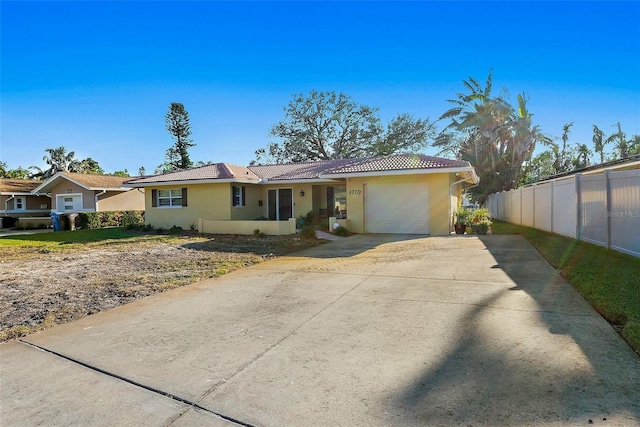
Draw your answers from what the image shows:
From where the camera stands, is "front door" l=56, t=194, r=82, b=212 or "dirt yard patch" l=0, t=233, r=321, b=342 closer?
"dirt yard patch" l=0, t=233, r=321, b=342

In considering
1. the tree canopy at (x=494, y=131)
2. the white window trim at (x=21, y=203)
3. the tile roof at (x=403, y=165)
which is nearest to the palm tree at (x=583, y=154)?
the tree canopy at (x=494, y=131)

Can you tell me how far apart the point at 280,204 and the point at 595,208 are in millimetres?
14673

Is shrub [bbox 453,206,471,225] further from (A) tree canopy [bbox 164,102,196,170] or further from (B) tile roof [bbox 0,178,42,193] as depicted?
(A) tree canopy [bbox 164,102,196,170]

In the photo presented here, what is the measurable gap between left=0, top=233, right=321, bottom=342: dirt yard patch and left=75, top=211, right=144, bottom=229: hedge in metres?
9.38

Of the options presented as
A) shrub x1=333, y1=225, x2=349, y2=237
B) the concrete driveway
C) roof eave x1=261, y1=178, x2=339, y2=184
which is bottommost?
the concrete driveway

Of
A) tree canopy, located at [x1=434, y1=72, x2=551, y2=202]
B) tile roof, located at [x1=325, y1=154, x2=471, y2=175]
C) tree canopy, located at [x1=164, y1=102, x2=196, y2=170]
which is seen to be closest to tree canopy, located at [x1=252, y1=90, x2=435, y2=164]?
tree canopy, located at [x1=434, y1=72, x2=551, y2=202]

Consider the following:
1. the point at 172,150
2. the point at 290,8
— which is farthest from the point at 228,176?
the point at 172,150

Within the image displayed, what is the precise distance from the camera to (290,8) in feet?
40.2

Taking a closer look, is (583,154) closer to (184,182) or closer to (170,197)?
(184,182)

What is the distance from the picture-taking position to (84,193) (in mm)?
26172

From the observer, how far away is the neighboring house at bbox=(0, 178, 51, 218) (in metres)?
28.0

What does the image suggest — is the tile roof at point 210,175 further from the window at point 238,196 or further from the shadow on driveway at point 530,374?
the shadow on driveway at point 530,374

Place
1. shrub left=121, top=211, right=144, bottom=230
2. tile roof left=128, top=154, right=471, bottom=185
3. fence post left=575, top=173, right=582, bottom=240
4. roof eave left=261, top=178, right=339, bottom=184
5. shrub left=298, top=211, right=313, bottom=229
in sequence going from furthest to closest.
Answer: shrub left=121, top=211, right=144, bottom=230, shrub left=298, top=211, right=313, bottom=229, roof eave left=261, top=178, right=339, bottom=184, tile roof left=128, top=154, right=471, bottom=185, fence post left=575, top=173, right=582, bottom=240

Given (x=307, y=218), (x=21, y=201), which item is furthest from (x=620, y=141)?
(x=21, y=201)
